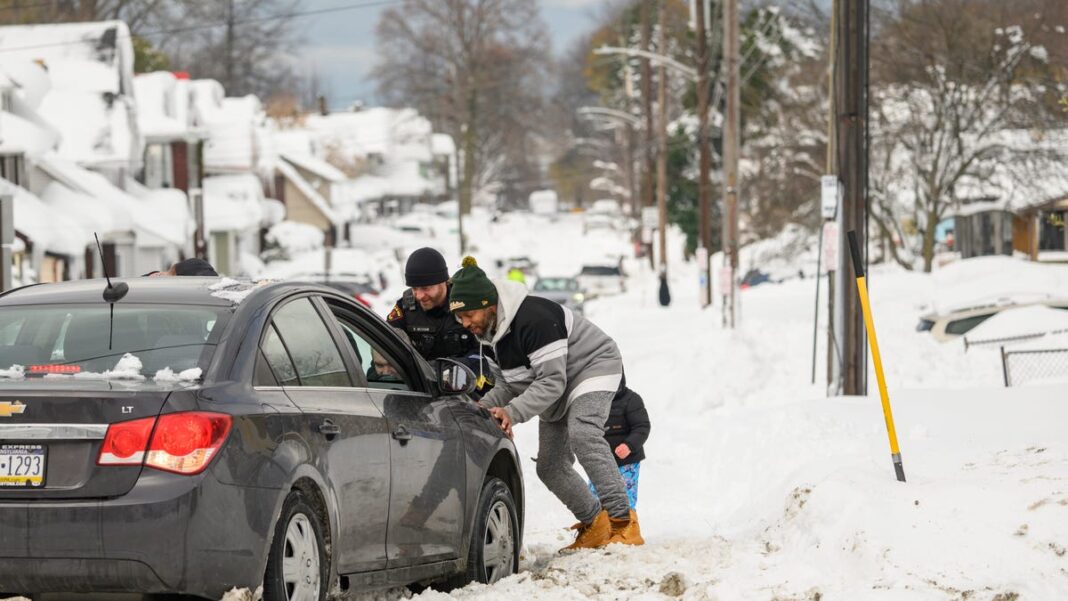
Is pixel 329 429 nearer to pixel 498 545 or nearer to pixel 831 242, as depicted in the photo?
pixel 498 545

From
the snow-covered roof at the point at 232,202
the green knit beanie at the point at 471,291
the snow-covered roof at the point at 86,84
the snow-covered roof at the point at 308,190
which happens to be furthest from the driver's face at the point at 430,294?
the snow-covered roof at the point at 308,190

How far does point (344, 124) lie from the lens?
115m

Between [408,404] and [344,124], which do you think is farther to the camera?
[344,124]

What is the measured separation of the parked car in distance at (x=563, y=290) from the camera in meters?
41.8

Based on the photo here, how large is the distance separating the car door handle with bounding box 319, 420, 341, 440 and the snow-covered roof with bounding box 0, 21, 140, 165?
4578 centimetres

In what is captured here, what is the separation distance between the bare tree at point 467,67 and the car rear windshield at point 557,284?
4617cm

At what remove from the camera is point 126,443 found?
5.27m

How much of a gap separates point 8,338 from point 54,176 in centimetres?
4388

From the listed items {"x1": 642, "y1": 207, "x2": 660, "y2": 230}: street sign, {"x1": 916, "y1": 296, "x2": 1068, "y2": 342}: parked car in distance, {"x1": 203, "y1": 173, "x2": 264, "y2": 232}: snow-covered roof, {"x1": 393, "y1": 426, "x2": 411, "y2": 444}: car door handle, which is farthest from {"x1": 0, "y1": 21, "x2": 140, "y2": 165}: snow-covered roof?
{"x1": 393, "y1": 426, "x2": 411, "y2": 444}: car door handle

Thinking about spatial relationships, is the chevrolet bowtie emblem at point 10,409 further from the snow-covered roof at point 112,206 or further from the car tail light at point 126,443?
the snow-covered roof at point 112,206

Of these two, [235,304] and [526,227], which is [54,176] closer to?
[235,304]

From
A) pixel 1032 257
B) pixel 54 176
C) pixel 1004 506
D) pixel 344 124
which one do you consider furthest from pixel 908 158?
pixel 344 124

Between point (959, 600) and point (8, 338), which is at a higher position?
point (8, 338)

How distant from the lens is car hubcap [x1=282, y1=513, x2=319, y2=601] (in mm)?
5711
